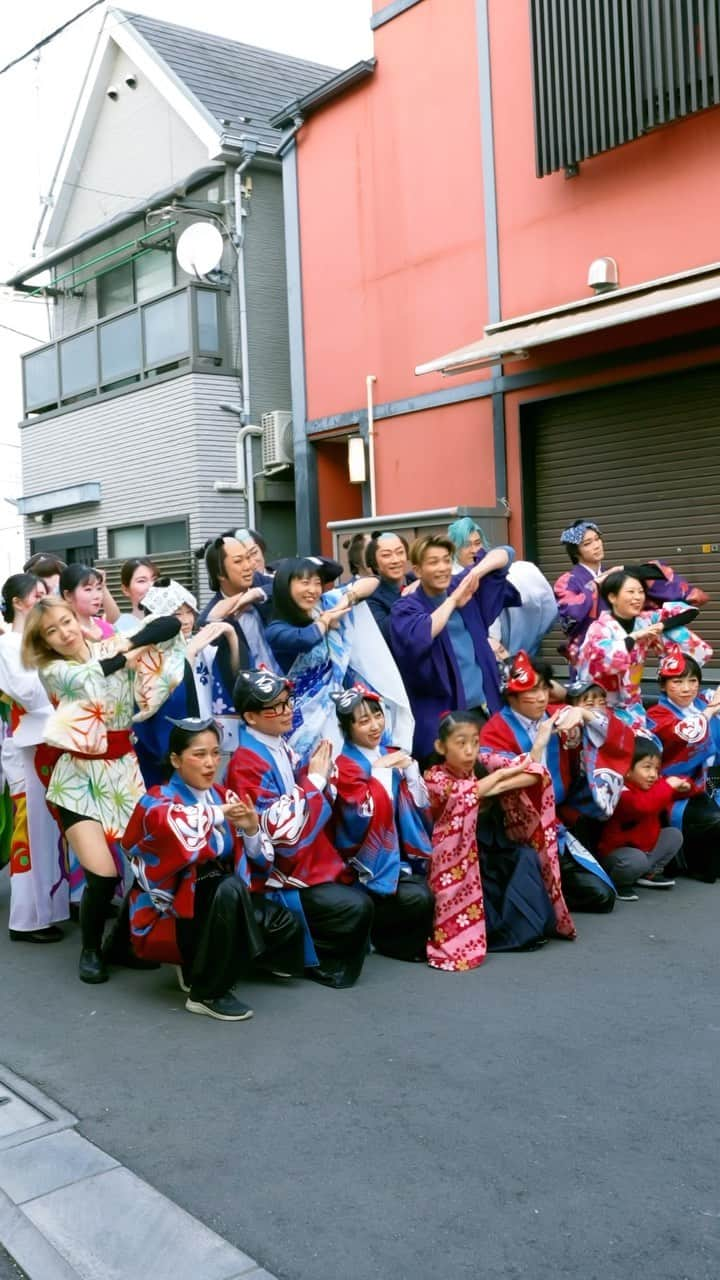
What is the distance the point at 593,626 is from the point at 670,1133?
3.19m

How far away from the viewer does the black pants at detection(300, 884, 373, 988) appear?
15.3ft

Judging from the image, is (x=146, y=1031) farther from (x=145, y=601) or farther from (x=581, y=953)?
(x=145, y=601)

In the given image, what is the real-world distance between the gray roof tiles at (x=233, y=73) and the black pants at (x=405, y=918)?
502 inches

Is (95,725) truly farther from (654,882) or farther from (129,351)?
(129,351)

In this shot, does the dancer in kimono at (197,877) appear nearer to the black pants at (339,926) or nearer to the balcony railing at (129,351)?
the black pants at (339,926)

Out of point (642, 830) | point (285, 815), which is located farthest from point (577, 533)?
point (285, 815)

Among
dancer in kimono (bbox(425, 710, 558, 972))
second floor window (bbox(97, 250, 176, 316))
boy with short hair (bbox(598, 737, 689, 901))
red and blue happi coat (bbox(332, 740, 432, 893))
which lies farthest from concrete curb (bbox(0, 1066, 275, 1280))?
second floor window (bbox(97, 250, 176, 316))

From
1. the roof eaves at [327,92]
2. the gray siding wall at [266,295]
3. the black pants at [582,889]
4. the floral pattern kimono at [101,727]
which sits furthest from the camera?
the gray siding wall at [266,295]

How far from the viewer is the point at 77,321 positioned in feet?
61.3

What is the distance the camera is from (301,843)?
464 cm

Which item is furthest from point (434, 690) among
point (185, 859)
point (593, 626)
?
point (185, 859)

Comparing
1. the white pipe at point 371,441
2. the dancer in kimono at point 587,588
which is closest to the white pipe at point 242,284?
the white pipe at point 371,441

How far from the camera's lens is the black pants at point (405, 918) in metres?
4.89

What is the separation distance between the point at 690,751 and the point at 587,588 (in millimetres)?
1041
